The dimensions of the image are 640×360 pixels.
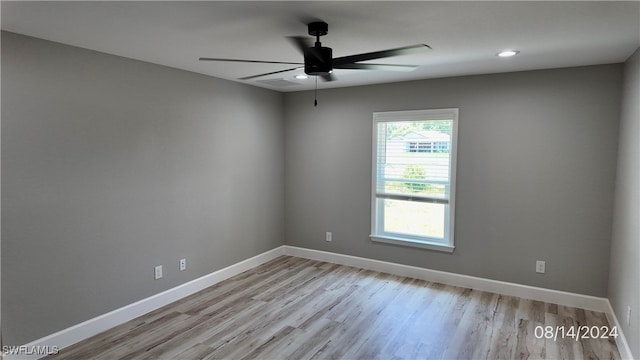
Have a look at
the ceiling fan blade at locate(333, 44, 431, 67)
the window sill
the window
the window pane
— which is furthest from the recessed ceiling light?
the window sill

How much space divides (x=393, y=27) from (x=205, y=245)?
300cm

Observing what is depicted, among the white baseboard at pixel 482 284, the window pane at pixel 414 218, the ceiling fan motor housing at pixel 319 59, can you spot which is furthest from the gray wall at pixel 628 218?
the ceiling fan motor housing at pixel 319 59

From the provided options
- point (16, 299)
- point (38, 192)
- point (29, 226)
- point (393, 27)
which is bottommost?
point (16, 299)

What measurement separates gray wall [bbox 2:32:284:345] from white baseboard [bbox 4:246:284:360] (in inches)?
2.3

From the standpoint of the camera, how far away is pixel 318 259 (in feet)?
17.0

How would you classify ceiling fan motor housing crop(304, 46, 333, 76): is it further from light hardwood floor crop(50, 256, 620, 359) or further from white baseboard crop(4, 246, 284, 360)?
white baseboard crop(4, 246, 284, 360)

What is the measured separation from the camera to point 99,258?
3143mm

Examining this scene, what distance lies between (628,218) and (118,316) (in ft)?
13.8

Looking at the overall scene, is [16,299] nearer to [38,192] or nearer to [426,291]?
[38,192]

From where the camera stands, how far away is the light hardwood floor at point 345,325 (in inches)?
113

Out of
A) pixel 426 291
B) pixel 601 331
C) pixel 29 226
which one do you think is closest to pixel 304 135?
pixel 426 291

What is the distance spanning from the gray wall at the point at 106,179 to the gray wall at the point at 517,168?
4.85 ft

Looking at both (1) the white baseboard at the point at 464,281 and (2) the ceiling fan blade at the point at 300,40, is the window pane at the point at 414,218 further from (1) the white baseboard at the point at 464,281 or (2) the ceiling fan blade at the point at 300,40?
(2) the ceiling fan blade at the point at 300,40
